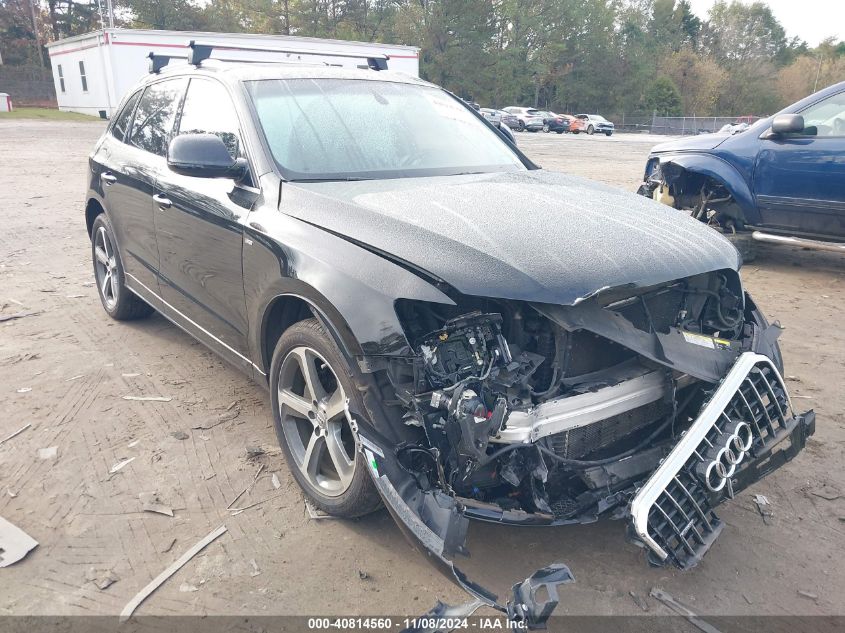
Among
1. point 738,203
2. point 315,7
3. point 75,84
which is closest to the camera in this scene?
point 738,203

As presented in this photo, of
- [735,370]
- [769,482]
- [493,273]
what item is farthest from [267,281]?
[769,482]

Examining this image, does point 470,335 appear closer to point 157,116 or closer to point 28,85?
point 157,116

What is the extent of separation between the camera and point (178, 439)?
12.0 ft

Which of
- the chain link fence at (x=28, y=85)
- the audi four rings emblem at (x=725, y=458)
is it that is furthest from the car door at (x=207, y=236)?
the chain link fence at (x=28, y=85)

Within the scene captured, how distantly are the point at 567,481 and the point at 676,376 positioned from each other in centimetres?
61

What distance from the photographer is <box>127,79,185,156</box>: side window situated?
4148mm

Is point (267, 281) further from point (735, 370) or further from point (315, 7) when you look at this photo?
point (315, 7)

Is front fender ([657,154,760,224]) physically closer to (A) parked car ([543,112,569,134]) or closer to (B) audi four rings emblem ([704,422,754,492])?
(B) audi four rings emblem ([704,422,754,492])

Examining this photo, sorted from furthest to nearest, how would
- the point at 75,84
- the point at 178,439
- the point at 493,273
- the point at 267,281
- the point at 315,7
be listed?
1. the point at 315,7
2. the point at 75,84
3. the point at 178,439
4. the point at 267,281
5. the point at 493,273

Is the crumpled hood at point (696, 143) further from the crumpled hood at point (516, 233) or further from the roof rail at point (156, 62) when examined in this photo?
the roof rail at point (156, 62)

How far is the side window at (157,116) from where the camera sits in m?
4.15

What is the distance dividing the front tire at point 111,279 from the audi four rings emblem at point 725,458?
4.13m

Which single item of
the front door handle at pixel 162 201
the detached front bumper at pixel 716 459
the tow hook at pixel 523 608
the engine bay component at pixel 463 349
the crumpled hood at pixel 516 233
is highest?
the crumpled hood at pixel 516 233

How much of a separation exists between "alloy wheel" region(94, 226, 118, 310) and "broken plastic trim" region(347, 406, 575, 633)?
3.57 m
